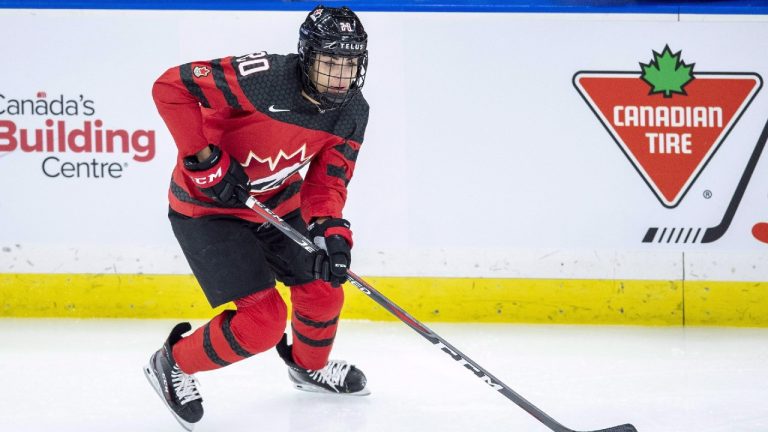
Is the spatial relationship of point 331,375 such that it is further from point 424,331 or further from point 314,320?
point 424,331

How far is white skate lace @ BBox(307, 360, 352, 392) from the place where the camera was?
3.06 meters

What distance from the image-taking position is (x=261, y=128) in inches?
105

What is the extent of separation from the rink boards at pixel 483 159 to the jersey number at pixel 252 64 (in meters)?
1.34

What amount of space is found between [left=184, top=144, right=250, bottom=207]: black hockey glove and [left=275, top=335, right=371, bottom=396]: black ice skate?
69 cm

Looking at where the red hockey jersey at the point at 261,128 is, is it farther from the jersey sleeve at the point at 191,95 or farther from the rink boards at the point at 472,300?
the rink boards at the point at 472,300

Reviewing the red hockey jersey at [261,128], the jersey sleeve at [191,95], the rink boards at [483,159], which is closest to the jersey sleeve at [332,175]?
the red hockey jersey at [261,128]

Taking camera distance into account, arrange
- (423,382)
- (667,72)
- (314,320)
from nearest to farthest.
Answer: (314,320) → (423,382) → (667,72)

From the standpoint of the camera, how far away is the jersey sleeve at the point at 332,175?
9.04 ft

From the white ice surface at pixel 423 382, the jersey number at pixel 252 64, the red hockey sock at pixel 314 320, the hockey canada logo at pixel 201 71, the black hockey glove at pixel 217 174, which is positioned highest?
the jersey number at pixel 252 64

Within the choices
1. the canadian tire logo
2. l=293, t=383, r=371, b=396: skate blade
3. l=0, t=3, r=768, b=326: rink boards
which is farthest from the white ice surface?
the canadian tire logo

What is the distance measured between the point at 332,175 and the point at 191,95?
17.4 inches

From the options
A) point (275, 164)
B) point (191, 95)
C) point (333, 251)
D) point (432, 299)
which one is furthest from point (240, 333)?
point (432, 299)

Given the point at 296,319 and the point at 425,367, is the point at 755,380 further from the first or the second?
the point at 296,319

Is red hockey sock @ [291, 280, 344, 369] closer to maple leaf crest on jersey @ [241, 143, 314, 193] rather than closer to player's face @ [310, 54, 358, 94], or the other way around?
maple leaf crest on jersey @ [241, 143, 314, 193]
